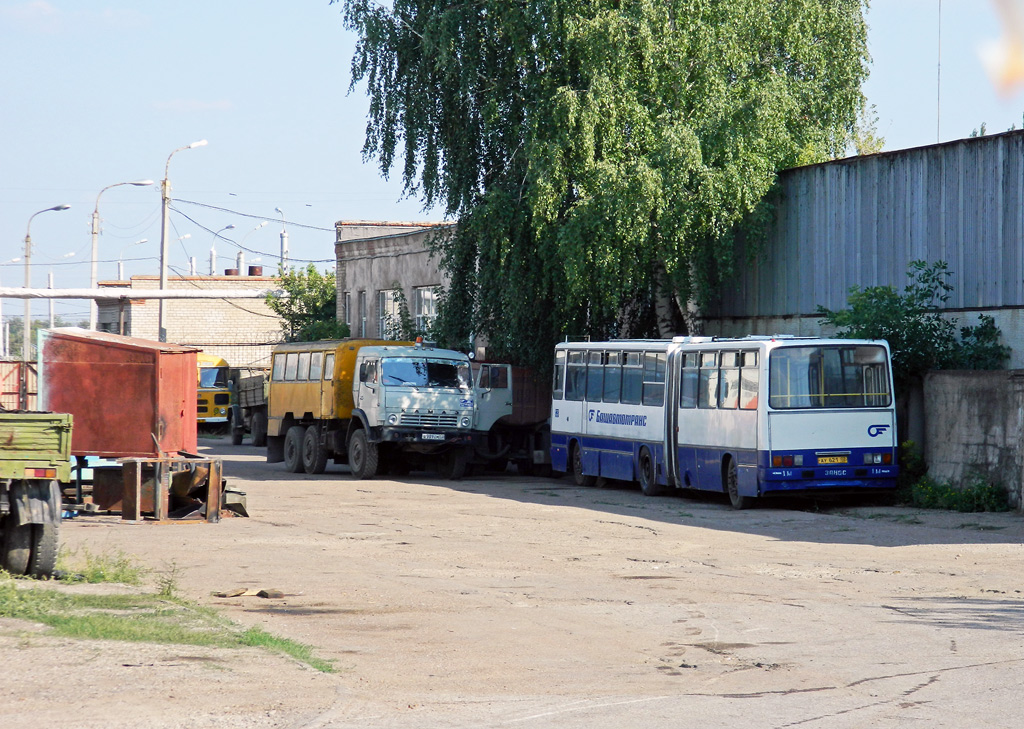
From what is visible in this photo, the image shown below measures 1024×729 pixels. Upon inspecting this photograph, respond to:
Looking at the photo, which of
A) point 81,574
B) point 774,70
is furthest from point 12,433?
point 774,70

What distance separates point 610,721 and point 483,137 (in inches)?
921

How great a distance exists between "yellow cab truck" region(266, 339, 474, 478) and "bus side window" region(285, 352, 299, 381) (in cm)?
8

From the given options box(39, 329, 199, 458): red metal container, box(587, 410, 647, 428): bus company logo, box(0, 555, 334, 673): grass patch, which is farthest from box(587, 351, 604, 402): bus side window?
box(0, 555, 334, 673): grass patch

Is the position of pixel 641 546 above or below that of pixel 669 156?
below

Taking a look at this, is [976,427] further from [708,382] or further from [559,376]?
[559,376]

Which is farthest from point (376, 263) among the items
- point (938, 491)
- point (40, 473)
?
point (40, 473)

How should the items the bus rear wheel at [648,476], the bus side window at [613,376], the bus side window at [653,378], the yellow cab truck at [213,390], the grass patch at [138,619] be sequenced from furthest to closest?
the yellow cab truck at [213,390]
the bus side window at [613,376]
the bus rear wheel at [648,476]
the bus side window at [653,378]
the grass patch at [138,619]

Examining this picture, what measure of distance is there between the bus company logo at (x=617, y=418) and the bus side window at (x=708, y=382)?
200 centimetres

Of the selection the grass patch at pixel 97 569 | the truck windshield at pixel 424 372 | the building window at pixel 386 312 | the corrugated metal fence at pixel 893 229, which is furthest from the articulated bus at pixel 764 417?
the building window at pixel 386 312

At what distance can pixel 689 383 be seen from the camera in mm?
23844

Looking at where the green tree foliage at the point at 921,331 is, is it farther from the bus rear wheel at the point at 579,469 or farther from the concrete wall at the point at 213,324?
the concrete wall at the point at 213,324

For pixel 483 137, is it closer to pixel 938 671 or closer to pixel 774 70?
pixel 774 70

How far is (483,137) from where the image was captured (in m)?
Result: 29.9

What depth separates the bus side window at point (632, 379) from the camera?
25.5m
